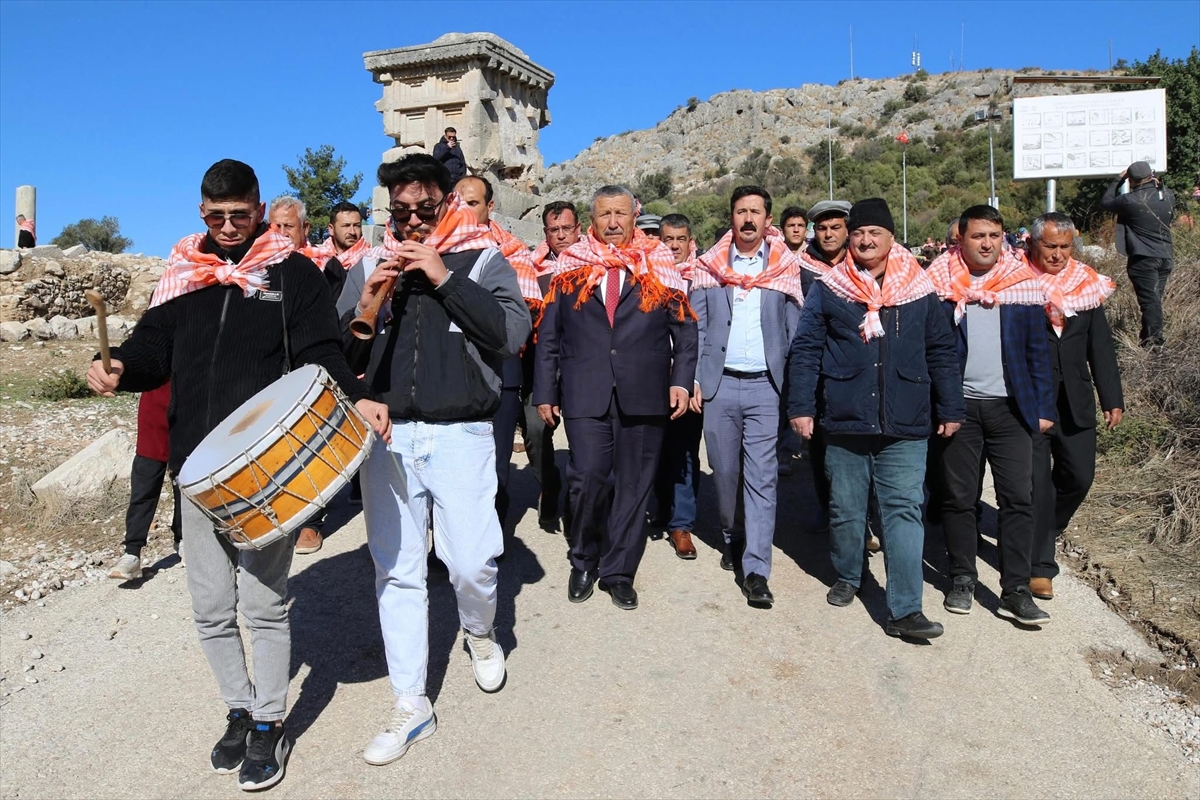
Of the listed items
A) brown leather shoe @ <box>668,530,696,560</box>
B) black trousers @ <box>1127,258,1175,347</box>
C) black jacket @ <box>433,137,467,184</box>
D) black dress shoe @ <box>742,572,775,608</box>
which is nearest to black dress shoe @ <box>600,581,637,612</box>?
black dress shoe @ <box>742,572,775,608</box>

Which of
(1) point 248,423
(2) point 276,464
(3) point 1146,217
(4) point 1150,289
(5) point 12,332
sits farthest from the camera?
(5) point 12,332

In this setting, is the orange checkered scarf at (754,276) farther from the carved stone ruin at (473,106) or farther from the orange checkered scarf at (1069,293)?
the carved stone ruin at (473,106)

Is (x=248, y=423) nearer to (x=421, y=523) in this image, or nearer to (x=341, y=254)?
(x=421, y=523)

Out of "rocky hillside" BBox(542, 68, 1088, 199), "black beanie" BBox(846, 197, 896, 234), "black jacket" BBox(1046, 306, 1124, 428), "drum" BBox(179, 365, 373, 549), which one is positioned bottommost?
"drum" BBox(179, 365, 373, 549)

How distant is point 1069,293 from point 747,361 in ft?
5.84

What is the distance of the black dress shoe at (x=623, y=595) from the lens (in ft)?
15.1

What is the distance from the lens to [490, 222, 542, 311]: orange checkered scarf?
16.7 ft

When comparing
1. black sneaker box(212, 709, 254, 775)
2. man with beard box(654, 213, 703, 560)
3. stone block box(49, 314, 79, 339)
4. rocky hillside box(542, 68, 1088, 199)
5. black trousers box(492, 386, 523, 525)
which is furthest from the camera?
rocky hillside box(542, 68, 1088, 199)

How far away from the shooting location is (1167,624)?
168 inches

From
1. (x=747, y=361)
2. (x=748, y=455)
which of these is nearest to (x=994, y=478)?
(x=748, y=455)

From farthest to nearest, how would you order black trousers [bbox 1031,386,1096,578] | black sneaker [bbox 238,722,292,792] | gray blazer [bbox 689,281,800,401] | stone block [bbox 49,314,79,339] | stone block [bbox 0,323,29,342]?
stone block [bbox 49,314,79,339], stone block [bbox 0,323,29,342], gray blazer [bbox 689,281,800,401], black trousers [bbox 1031,386,1096,578], black sneaker [bbox 238,722,292,792]

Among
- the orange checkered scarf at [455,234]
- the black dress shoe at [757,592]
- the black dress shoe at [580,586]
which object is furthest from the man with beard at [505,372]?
the black dress shoe at [757,592]

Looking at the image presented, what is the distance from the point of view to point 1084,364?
482 cm

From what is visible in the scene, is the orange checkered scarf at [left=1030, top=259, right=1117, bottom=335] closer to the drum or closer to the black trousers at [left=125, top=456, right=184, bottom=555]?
the drum
